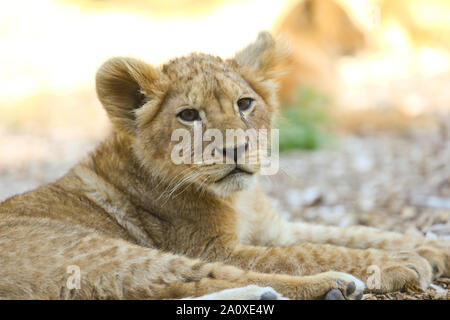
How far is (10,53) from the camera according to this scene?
1627 centimetres

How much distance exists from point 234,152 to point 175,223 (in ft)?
2.56

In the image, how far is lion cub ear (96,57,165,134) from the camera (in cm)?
429

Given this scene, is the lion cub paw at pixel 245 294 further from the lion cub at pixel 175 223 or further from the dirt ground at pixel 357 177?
the dirt ground at pixel 357 177

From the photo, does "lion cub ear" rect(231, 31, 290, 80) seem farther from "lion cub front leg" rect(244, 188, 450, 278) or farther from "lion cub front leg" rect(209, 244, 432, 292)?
"lion cub front leg" rect(209, 244, 432, 292)

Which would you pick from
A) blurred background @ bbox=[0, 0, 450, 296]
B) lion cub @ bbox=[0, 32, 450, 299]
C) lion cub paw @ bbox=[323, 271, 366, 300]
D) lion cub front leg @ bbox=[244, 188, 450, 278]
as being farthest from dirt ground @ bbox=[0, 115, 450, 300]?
lion cub @ bbox=[0, 32, 450, 299]

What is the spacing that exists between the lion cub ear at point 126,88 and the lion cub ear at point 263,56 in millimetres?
829

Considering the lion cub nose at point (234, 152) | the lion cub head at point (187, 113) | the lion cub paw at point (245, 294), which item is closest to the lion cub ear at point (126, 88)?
the lion cub head at point (187, 113)

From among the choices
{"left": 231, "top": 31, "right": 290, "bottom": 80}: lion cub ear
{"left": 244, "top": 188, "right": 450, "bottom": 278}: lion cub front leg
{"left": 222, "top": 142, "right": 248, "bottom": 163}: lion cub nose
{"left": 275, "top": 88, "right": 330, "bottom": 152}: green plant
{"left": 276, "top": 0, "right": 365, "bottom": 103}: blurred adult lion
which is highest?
{"left": 276, "top": 0, "right": 365, "bottom": 103}: blurred adult lion

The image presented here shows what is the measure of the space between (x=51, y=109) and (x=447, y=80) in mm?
10398

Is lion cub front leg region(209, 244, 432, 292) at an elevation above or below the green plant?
below

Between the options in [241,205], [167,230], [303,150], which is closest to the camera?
[167,230]

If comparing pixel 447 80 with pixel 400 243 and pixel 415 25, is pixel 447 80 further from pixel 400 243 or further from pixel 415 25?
pixel 400 243

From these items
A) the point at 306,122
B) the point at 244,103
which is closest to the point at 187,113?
the point at 244,103

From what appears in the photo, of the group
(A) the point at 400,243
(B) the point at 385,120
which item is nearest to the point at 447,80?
(B) the point at 385,120
